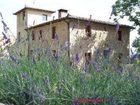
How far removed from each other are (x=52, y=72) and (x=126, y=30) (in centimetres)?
3540

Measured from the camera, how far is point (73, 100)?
129 inches

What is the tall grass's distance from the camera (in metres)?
3.34

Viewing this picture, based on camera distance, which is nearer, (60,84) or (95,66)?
(60,84)

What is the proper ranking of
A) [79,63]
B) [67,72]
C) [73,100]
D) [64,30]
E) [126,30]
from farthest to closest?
[126,30]
[64,30]
[79,63]
[67,72]
[73,100]

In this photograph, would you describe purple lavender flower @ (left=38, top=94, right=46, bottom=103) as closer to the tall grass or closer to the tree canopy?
the tall grass

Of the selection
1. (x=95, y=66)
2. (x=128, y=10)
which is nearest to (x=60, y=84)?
Answer: (x=95, y=66)

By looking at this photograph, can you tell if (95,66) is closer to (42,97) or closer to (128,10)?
(42,97)

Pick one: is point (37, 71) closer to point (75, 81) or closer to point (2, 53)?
point (75, 81)

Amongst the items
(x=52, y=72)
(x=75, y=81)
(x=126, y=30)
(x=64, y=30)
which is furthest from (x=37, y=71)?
(x=126, y=30)

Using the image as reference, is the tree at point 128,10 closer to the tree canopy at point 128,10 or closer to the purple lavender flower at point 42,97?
the tree canopy at point 128,10

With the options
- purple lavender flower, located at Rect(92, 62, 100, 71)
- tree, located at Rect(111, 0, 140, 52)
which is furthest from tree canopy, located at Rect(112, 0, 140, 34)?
purple lavender flower, located at Rect(92, 62, 100, 71)

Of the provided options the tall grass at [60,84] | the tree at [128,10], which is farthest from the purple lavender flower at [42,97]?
the tree at [128,10]

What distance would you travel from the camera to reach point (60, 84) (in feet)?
11.2

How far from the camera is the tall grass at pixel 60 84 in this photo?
3.34 m
